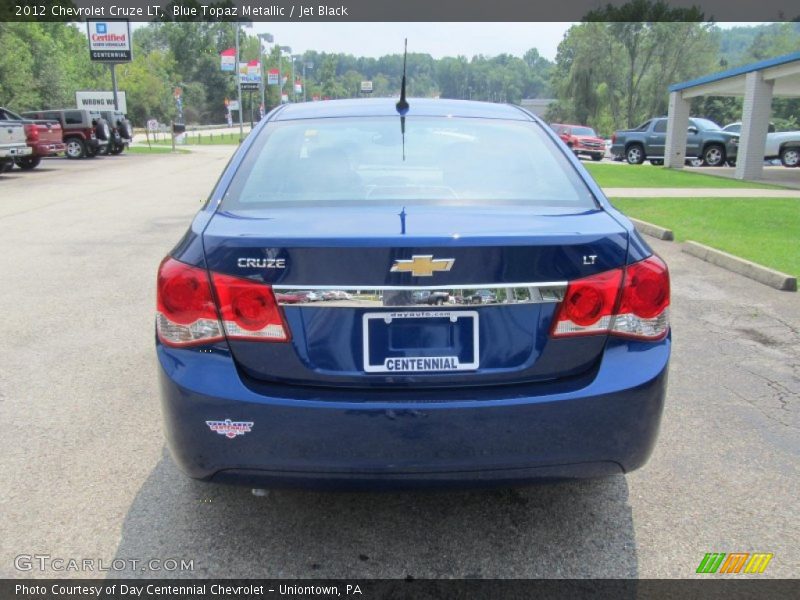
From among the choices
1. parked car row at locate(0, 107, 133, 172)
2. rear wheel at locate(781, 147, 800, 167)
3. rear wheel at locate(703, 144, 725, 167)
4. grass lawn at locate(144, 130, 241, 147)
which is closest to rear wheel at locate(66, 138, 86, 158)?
parked car row at locate(0, 107, 133, 172)

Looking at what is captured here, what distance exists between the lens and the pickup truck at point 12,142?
19.3m

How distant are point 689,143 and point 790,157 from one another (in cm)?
372

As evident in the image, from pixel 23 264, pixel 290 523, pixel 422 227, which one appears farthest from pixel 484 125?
pixel 23 264

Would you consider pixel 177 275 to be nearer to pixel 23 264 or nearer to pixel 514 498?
pixel 514 498

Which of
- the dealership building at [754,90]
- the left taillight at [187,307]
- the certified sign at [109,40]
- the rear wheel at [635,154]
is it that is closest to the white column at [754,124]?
the dealership building at [754,90]

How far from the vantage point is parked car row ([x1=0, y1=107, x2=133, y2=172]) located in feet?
67.1

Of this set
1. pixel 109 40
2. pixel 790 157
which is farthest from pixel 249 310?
pixel 109 40

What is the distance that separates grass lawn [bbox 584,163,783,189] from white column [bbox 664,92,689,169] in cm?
210

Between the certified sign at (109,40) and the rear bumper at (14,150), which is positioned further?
the certified sign at (109,40)

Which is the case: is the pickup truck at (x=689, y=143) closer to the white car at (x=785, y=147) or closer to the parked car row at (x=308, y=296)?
the white car at (x=785, y=147)

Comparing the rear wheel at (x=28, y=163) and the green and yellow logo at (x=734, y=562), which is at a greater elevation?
the rear wheel at (x=28, y=163)

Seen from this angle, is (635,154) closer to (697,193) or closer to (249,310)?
(697,193)

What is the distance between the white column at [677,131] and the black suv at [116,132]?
22.6 meters

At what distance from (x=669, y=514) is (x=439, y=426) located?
1.29m
